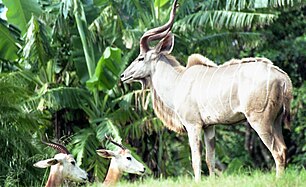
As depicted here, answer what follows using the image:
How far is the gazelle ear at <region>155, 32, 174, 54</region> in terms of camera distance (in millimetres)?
8938

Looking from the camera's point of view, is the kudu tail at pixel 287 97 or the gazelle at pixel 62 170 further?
the gazelle at pixel 62 170

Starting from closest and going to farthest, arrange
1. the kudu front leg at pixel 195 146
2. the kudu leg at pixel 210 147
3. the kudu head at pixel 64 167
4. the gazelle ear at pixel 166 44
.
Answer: the kudu front leg at pixel 195 146, the kudu head at pixel 64 167, the kudu leg at pixel 210 147, the gazelle ear at pixel 166 44

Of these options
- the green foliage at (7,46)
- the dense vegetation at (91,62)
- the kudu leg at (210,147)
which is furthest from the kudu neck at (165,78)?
the green foliage at (7,46)

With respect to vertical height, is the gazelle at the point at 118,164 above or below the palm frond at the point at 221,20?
below

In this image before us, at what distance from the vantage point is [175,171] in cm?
1775

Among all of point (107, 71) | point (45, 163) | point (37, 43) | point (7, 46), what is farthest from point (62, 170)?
point (7, 46)

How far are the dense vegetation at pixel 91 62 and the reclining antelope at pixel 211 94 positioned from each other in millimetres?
2874

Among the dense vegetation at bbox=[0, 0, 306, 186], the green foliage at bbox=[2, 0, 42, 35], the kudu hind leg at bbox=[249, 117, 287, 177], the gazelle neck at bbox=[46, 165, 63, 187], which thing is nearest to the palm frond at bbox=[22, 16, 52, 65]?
the dense vegetation at bbox=[0, 0, 306, 186]

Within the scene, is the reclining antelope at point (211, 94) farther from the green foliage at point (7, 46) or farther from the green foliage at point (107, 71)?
the green foliage at point (7, 46)

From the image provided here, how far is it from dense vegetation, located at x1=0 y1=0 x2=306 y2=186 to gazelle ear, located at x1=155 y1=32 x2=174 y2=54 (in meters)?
3.00

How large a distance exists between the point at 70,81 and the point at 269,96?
290 inches

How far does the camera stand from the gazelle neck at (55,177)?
27.3 ft

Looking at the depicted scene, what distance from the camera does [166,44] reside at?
905 centimetres

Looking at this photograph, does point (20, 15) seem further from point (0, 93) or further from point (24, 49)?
point (0, 93)
